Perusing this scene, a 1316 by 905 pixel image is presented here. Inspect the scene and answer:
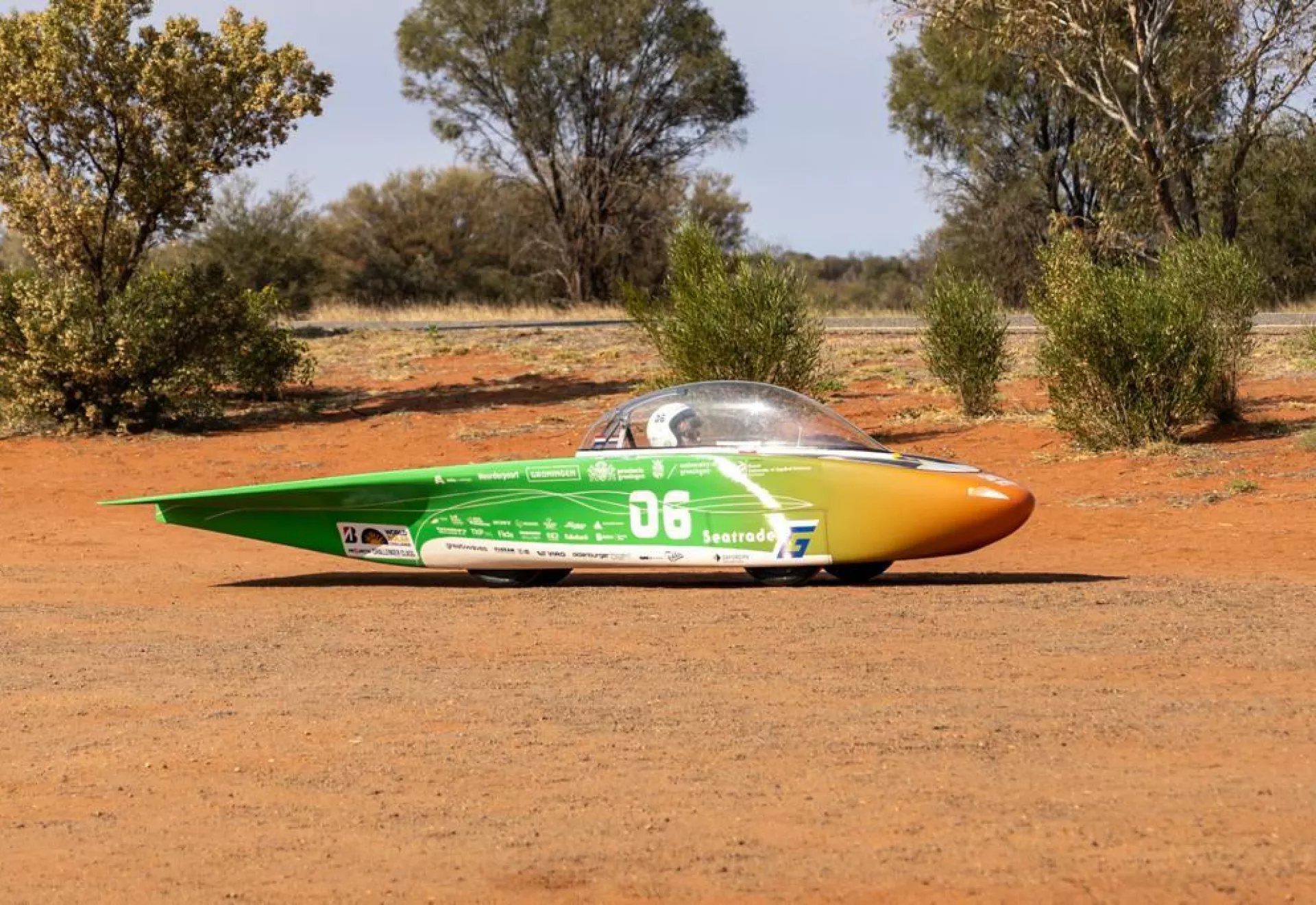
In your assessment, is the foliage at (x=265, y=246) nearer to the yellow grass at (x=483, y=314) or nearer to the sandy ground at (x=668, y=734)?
the yellow grass at (x=483, y=314)

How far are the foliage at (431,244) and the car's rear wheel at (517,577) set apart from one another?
45.3 meters

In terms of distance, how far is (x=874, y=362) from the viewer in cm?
2722

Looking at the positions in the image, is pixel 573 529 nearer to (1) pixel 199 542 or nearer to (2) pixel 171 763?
(2) pixel 171 763

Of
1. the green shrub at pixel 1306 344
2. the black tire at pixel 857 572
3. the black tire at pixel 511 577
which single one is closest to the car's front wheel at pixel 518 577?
the black tire at pixel 511 577

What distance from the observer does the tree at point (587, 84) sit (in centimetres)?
4875

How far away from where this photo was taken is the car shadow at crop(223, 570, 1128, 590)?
1085 cm

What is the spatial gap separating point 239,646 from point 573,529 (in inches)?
108

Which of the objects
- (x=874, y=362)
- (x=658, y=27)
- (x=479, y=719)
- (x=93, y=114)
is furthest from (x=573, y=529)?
(x=658, y=27)

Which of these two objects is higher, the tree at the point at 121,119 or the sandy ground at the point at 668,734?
the tree at the point at 121,119

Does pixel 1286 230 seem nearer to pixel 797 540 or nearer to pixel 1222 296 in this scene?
pixel 1222 296

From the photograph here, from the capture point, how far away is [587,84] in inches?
1937

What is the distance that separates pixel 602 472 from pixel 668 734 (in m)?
4.40

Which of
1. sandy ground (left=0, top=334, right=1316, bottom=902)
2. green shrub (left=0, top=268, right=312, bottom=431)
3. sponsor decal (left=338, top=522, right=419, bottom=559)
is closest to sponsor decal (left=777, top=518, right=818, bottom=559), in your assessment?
sandy ground (left=0, top=334, right=1316, bottom=902)

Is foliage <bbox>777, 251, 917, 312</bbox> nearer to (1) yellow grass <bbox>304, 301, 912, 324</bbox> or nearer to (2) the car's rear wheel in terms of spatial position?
(1) yellow grass <bbox>304, 301, 912, 324</bbox>
